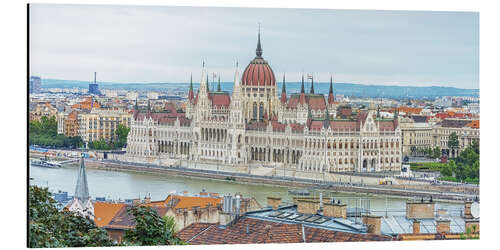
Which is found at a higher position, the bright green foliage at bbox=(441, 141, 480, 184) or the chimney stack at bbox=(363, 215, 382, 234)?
the bright green foliage at bbox=(441, 141, 480, 184)

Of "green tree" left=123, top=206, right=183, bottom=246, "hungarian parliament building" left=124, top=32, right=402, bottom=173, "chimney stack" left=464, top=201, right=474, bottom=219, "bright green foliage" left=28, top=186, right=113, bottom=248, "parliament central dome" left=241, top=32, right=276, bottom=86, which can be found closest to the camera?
"bright green foliage" left=28, top=186, right=113, bottom=248

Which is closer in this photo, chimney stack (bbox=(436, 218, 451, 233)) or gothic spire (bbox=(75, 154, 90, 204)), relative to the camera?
chimney stack (bbox=(436, 218, 451, 233))

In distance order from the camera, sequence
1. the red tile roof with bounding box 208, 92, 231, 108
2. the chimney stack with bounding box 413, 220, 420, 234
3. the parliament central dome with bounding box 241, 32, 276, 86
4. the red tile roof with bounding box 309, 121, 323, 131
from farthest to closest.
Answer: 1. the red tile roof with bounding box 309, 121, 323, 131
2. the red tile roof with bounding box 208, 92, 231, 108
3. the parliament central dome with bounding box 241, 32, 276, 86
4. the chimney stack with bounding box 413, 220, 420, 234

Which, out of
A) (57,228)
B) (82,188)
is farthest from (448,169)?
(57,228)

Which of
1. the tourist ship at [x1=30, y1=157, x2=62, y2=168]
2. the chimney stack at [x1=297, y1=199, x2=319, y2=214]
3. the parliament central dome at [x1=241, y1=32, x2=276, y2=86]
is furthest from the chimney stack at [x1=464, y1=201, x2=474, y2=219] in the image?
the tourist ship at [x1=30, y1=157, x2=62, y2=168]

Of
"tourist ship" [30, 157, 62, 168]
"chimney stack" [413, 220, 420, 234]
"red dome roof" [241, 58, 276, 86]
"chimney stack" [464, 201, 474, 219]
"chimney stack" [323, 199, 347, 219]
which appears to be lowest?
"chimney stack" [413, 220, 420, 234]

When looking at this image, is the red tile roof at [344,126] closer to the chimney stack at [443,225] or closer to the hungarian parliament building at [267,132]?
the hungarian parliament building at [267,132]

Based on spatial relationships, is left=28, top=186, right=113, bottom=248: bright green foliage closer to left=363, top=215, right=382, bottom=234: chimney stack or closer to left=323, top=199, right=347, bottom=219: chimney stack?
left=323, top=199, right=347, bottom=219: chimney stack

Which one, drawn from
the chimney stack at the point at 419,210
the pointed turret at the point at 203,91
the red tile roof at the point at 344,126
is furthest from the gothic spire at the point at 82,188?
the red tile roof at the point at 344,126
